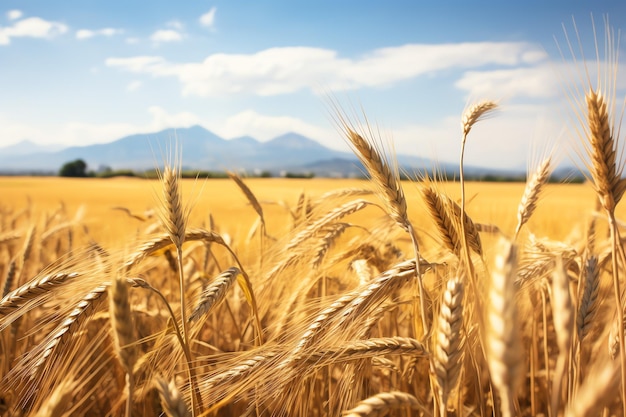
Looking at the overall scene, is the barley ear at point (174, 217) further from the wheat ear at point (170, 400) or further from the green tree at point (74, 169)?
the green tree at point (74, 169)

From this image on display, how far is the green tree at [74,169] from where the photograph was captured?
56.4 metres

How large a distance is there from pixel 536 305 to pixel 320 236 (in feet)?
3.73

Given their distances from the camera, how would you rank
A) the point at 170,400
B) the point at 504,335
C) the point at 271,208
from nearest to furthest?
the point at 504,335 → the point at 170,400 → the point at 271,208

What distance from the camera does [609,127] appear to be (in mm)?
1333

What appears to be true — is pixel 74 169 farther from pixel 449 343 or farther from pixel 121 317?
pixel 449 343

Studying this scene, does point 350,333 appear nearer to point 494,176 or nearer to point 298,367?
point 298,367

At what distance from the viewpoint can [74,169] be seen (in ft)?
189

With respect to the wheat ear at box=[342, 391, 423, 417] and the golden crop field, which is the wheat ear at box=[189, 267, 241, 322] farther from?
the wheat ear at box=[342, 391, 423, 417]

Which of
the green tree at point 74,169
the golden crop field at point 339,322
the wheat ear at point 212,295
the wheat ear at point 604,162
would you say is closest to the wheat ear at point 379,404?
the golden crop field at point 339,322

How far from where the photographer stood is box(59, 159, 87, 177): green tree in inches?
2222

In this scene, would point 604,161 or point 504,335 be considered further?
point 604,161

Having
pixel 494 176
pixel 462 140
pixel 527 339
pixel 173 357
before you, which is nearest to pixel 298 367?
pixel 173 357

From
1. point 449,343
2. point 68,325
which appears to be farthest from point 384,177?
point 68,325

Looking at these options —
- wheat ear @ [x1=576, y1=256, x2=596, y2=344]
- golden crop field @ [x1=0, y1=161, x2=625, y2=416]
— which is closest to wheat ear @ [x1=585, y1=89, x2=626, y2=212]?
golden crop field @ [x1=0, y1=161, x2=625, y2=416]
